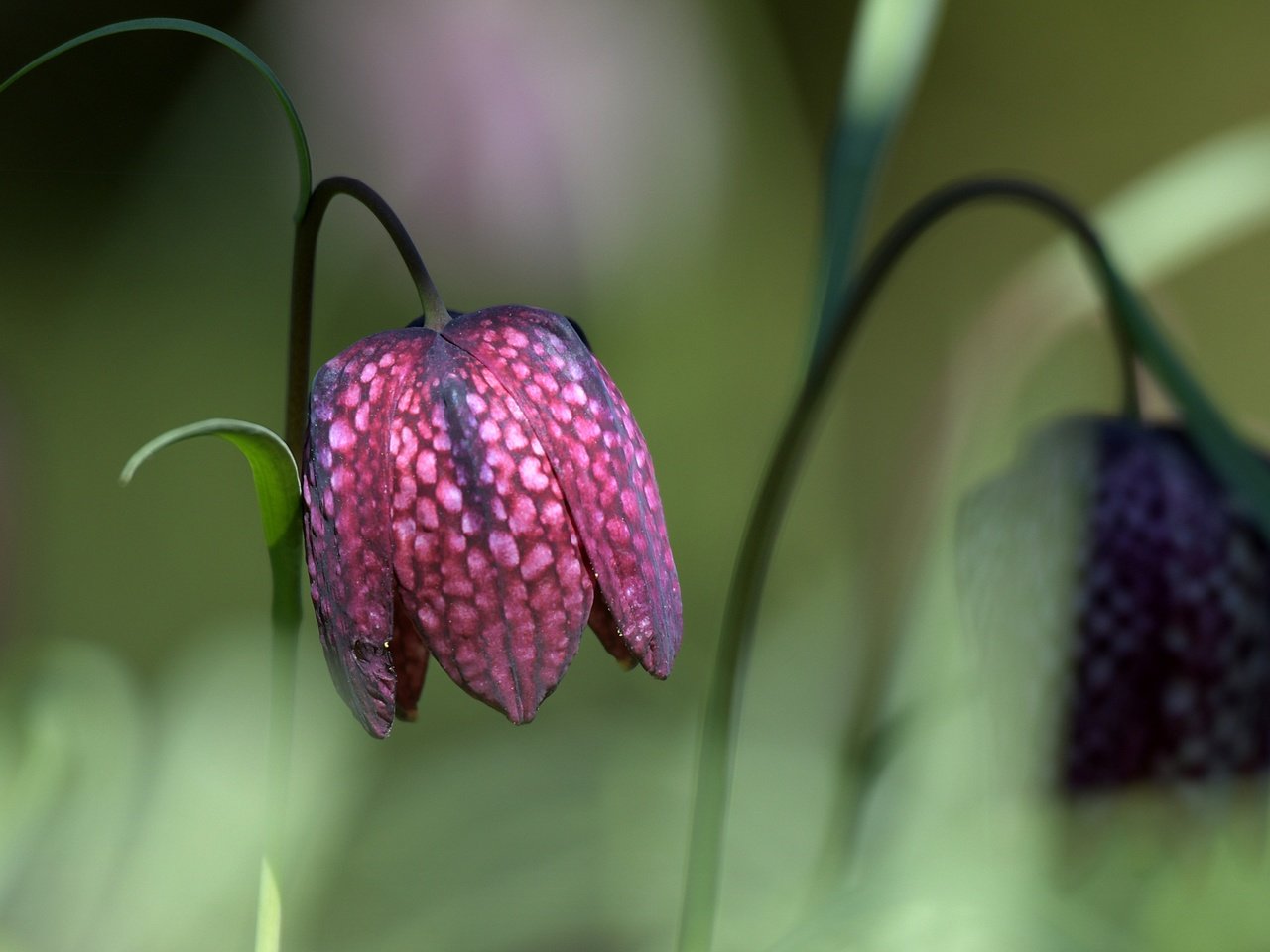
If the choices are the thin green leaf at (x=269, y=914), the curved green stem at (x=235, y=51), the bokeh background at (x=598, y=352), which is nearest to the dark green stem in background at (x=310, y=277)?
the curved green stem at (x=235, y=51)

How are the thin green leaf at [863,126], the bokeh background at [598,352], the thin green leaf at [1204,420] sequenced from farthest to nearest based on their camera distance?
the bokeh background at [598,352], the thin green leaf at [863,126], the thin green leaf at [1204,420]

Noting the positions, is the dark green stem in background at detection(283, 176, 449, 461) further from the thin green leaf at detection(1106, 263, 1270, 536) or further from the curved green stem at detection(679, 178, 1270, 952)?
the thin green leaf at detection(1106, 263, 1270, 536)

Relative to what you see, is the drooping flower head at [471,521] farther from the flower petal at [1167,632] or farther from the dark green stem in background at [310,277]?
the flower petal at [1167,632]

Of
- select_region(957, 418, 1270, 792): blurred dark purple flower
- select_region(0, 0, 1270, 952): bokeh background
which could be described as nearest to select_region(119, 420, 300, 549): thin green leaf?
select_region(957, 418, 1270, 792): blurred dark purple flower

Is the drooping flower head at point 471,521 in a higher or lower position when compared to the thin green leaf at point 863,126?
lower

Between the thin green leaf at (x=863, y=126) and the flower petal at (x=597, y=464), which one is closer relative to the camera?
the flower petal at (x=597, y=464)

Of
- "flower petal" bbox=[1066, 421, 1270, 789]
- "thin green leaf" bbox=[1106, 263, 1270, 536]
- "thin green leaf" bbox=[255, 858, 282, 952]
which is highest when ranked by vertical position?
"thin green leaf" bbox=[1106, 263, 1270, 536]

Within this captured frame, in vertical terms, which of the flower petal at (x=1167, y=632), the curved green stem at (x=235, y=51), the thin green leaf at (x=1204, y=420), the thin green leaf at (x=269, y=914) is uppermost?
the curved green stem at (x=235, y=51)
